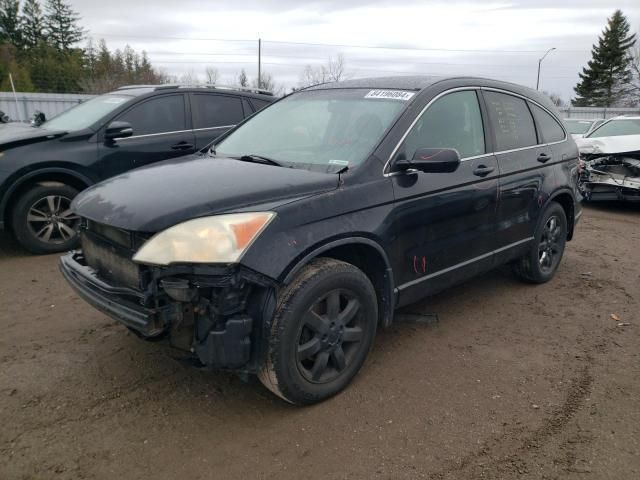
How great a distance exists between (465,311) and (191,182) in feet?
8.67

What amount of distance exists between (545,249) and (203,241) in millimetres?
3689

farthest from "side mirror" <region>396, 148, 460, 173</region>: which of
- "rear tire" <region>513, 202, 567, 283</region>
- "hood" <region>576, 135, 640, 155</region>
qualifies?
"hood" <region>576, 135, 640, 155</region>

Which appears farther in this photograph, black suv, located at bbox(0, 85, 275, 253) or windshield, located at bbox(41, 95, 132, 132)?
windshield, located at bbox(41, 95, 132, 132)

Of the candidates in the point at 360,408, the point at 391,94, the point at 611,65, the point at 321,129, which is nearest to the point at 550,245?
the point at 391,94

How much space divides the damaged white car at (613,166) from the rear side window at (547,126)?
3.64 metres

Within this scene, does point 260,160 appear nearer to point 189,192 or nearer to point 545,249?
point 189,192

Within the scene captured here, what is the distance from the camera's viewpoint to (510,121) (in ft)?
14.3

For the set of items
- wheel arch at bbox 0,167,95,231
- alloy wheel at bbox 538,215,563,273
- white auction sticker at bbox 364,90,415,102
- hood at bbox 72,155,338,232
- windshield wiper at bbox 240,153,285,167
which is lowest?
alloy wheel at bbox 538,215,563,273

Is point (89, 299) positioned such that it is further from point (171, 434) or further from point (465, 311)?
point (465, 311)

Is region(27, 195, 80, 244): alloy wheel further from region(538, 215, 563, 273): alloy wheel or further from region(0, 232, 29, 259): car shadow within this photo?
region(538, 215, 563, 273): alloy wheel

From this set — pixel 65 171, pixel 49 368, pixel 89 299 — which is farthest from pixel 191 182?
pixel 65 171

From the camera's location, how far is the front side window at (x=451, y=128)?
11.4 feet

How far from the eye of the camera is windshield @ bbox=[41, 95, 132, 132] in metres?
6.10

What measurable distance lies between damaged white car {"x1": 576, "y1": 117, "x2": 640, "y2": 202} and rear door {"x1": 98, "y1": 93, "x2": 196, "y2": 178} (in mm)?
6119
